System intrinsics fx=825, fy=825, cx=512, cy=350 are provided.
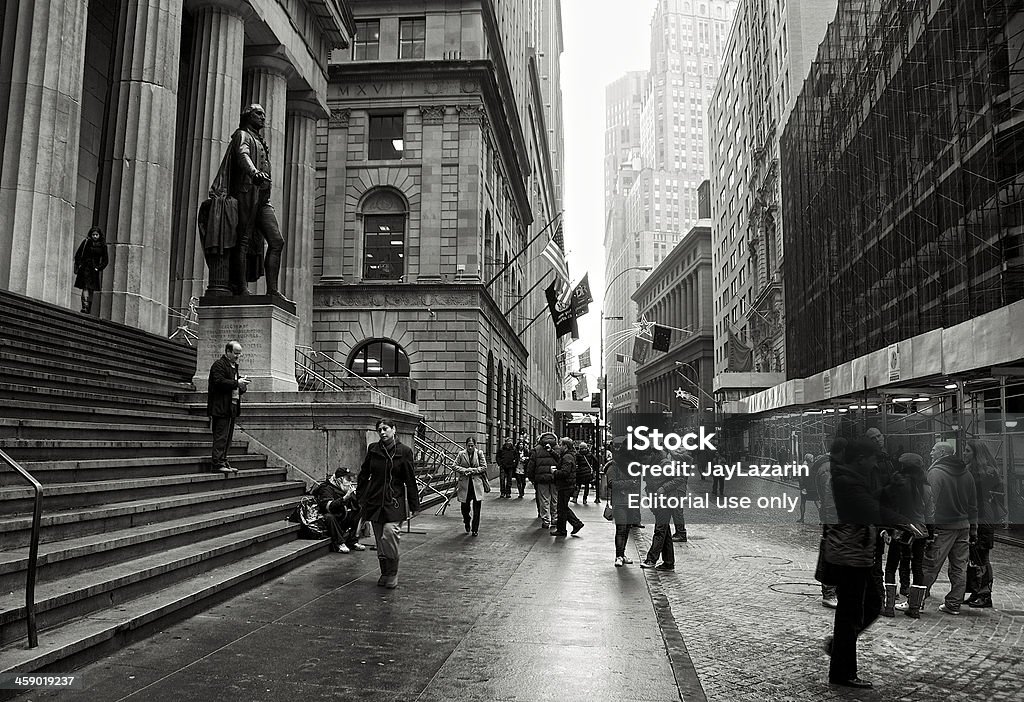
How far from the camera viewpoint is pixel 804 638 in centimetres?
753

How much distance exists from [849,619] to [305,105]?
29.6 m

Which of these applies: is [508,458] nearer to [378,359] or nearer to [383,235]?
[378,359]

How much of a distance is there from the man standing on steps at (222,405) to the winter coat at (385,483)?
2711 millimetres

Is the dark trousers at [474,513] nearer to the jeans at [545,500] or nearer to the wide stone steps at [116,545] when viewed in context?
the jeans at [545,500]

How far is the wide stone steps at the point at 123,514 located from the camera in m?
6.95

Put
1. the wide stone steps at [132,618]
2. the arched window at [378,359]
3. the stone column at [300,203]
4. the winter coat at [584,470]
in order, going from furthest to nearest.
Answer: the arched window at [378,359], the stone column at [300,203], the winter coat at [584,470], the wide stone steps at [132,618]

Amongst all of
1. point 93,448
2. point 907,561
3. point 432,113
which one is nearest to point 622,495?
point 907,561

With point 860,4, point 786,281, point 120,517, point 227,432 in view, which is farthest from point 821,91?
point 120,517

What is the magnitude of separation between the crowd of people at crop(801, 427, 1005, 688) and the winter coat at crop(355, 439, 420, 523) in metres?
4.59

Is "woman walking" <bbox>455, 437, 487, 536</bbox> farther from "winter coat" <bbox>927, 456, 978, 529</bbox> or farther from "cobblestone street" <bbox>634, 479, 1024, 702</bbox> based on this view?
"winter coat" <bbox>927, 456, 978, 529</bbox>

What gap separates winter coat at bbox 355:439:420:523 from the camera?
32.1 feet

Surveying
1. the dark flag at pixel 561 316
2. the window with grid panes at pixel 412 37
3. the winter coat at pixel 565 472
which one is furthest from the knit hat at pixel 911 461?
the window with grid panes at pixel 412 37

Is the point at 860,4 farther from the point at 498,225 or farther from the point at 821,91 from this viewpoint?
the point at 498,225

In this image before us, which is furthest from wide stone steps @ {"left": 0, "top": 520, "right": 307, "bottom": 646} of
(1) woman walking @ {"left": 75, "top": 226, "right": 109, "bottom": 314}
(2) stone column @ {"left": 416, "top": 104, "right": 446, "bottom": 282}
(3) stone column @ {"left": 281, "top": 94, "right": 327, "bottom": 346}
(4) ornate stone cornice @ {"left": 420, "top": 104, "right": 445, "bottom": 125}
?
(4) ornate stone cornice @ {"left": 420, "top": 104, "right": 445, "bottom": 125}
